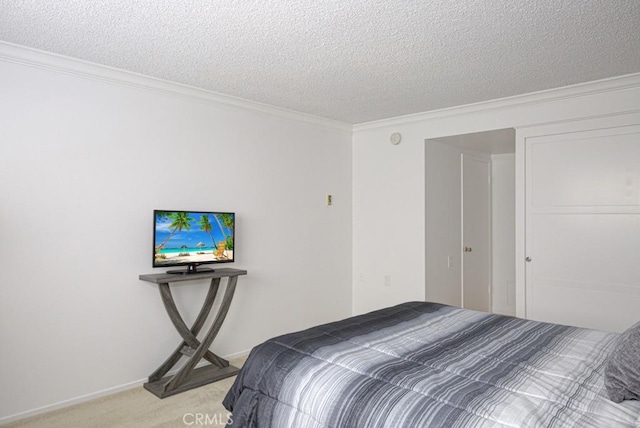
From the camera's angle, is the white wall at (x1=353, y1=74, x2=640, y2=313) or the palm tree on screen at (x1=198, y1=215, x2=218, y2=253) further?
the white wall at (x1=353, y1=74, x2=640, y2=313)

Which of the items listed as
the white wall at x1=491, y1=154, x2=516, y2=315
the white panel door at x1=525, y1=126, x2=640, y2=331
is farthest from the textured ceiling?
the white wall at x1=491, y1=154, x2=516, y2=315

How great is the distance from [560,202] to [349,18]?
2676mm

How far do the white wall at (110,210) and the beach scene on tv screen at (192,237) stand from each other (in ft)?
0.70

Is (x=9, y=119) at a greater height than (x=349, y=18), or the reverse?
(x=349, y=18)

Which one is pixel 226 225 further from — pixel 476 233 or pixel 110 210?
pixel 476 233

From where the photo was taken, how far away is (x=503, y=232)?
580 centimetres

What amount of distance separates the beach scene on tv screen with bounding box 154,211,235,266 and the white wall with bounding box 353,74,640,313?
1.92 meters

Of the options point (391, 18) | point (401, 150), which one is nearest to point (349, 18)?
point (391, 18)

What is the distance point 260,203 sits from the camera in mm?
4348

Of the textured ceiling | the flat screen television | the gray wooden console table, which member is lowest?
the gray wooden console table

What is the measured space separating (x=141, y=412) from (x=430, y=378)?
219cm

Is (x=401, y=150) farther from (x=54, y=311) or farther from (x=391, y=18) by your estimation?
(x=54, y=311)

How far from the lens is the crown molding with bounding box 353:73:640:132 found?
11.4ft

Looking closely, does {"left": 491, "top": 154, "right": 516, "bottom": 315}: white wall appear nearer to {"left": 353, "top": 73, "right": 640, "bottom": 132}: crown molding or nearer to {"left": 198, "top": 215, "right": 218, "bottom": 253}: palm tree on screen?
{"left": 353, "top": 73, "right": 640, "bottom": 132}: crown molding
